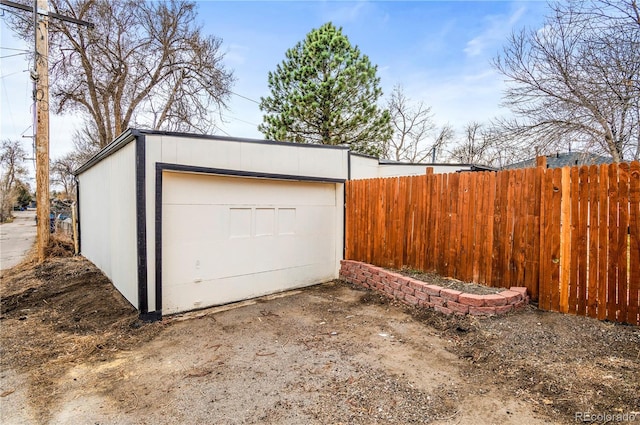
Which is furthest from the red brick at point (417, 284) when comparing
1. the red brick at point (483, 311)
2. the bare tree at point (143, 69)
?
the bare tree at point (143, 69)

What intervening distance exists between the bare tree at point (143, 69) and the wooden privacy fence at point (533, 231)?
37.7 feet

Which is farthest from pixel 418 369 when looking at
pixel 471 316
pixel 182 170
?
pixel 182 170

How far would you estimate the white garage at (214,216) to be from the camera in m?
4.13

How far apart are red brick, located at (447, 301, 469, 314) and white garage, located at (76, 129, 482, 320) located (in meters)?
2.75

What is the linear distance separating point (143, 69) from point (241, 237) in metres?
13.3

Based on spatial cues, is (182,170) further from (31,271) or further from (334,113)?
(334,113)

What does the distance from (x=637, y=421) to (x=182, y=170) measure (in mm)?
4875

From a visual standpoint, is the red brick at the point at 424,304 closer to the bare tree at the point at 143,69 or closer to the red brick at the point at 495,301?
the red brick at the point at 495,301

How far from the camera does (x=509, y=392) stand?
2.42 metres

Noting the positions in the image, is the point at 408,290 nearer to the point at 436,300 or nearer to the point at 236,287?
the point at 436,300

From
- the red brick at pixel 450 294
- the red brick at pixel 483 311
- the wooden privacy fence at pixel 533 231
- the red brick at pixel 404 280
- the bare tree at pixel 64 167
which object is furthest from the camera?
the bare tree at pixel 64 167

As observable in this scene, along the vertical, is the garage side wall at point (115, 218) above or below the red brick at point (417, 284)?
above

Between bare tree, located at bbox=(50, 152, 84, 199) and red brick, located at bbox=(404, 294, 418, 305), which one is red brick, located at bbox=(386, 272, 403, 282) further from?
bare tree, located at bbox=(50, 152, 84, 199)

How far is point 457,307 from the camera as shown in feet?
12.7
